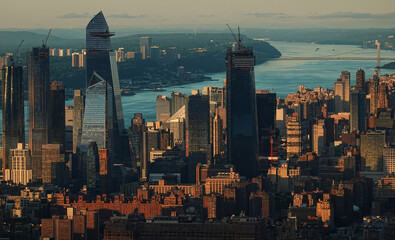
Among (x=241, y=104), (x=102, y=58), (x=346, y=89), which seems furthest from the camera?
(x=346, y=89)

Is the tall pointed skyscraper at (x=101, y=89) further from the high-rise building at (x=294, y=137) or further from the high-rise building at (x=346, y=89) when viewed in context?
the high-rise building at (x=346, y=89)

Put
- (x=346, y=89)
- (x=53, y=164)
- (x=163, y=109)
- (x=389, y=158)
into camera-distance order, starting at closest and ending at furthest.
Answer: (x=53, y=164), (x=389, y=158), (x=163, y=109), (x=346, y=89)

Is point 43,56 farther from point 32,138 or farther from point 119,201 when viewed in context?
point 119,201

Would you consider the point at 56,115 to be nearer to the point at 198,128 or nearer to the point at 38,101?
the point at 38,101

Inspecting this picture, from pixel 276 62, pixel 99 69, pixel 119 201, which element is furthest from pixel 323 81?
pixel 119 201

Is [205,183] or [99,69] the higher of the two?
[99,69]

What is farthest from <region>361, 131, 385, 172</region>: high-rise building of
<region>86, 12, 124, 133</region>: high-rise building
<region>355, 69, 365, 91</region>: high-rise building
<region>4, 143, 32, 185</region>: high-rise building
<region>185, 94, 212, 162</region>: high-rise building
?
<region>355, 69, 365, 91</region>: high-rise building

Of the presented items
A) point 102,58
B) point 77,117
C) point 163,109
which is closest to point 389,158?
point 77,117
